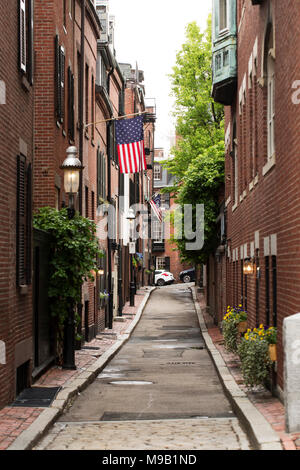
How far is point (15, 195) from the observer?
39.4ft

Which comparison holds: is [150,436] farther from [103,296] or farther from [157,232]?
[157,232]

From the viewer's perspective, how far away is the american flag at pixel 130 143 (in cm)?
2531

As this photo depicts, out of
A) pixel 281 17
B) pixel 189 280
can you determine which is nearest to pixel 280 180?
pixel 281 17

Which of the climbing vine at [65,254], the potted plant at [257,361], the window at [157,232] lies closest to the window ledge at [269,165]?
the potted plant at [257,361]

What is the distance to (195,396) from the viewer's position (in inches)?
539

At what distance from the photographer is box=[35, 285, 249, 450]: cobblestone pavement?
9.35 meters

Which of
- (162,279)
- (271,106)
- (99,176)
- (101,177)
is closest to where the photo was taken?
(271,106)

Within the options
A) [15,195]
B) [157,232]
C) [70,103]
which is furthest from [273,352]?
[157,232]

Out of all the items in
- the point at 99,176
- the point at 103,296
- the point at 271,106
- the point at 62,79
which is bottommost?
the point at 103,296

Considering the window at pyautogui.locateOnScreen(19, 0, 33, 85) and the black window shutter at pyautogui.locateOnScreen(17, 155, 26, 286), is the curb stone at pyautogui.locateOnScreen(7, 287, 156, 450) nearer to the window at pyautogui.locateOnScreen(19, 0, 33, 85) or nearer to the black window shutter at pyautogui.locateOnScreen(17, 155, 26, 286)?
the black window shutter at pyautogui.locateOnScreen(17, 155, 26, 286)

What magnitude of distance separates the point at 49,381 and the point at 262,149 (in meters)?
5.69
